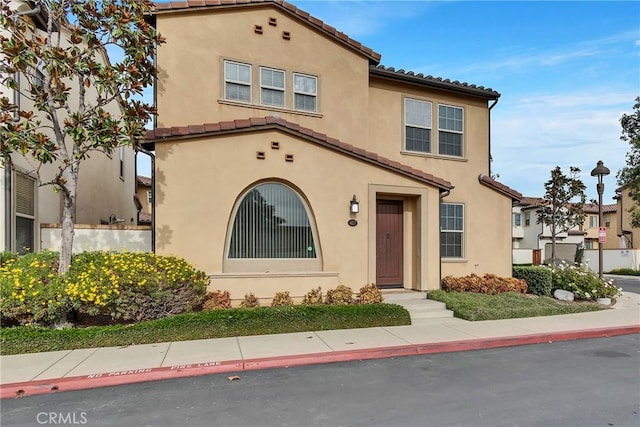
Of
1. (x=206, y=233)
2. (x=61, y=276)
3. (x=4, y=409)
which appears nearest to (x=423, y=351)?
(x=206, y=233)

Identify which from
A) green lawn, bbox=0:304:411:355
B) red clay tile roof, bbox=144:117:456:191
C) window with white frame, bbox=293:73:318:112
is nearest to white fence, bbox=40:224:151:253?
red clay tile roof, bbox=144:117:456:191

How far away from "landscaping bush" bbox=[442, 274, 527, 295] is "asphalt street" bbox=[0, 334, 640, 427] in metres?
4.71

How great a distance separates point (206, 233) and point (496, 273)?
9051mm

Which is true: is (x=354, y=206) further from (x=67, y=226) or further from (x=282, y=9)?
(x=67, y=226)

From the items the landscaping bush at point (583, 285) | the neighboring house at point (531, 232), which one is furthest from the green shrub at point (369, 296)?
the neighboring house at point (531, 232)

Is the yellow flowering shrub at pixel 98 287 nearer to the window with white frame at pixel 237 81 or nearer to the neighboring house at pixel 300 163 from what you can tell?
the neighboring house at pixel 300 163

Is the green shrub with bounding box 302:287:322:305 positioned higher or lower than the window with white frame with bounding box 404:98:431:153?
lower

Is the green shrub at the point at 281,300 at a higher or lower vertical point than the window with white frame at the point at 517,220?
lower

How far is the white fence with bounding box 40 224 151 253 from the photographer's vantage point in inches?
340

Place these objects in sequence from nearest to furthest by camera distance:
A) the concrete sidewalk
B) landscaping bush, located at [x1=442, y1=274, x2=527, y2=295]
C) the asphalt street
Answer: the asphalt street
the concrete sidewalk
landscaping bush, located at [x1=442, y1=274, x2=527, y2=295]

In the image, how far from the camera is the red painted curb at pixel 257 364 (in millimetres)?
5156

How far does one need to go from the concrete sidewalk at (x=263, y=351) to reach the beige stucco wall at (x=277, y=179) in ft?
6.08

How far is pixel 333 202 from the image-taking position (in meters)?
9.71

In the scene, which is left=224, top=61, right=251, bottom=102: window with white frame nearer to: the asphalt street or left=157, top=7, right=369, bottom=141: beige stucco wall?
left=157, top=7, right=369, bottom=141: beige stucco wall
